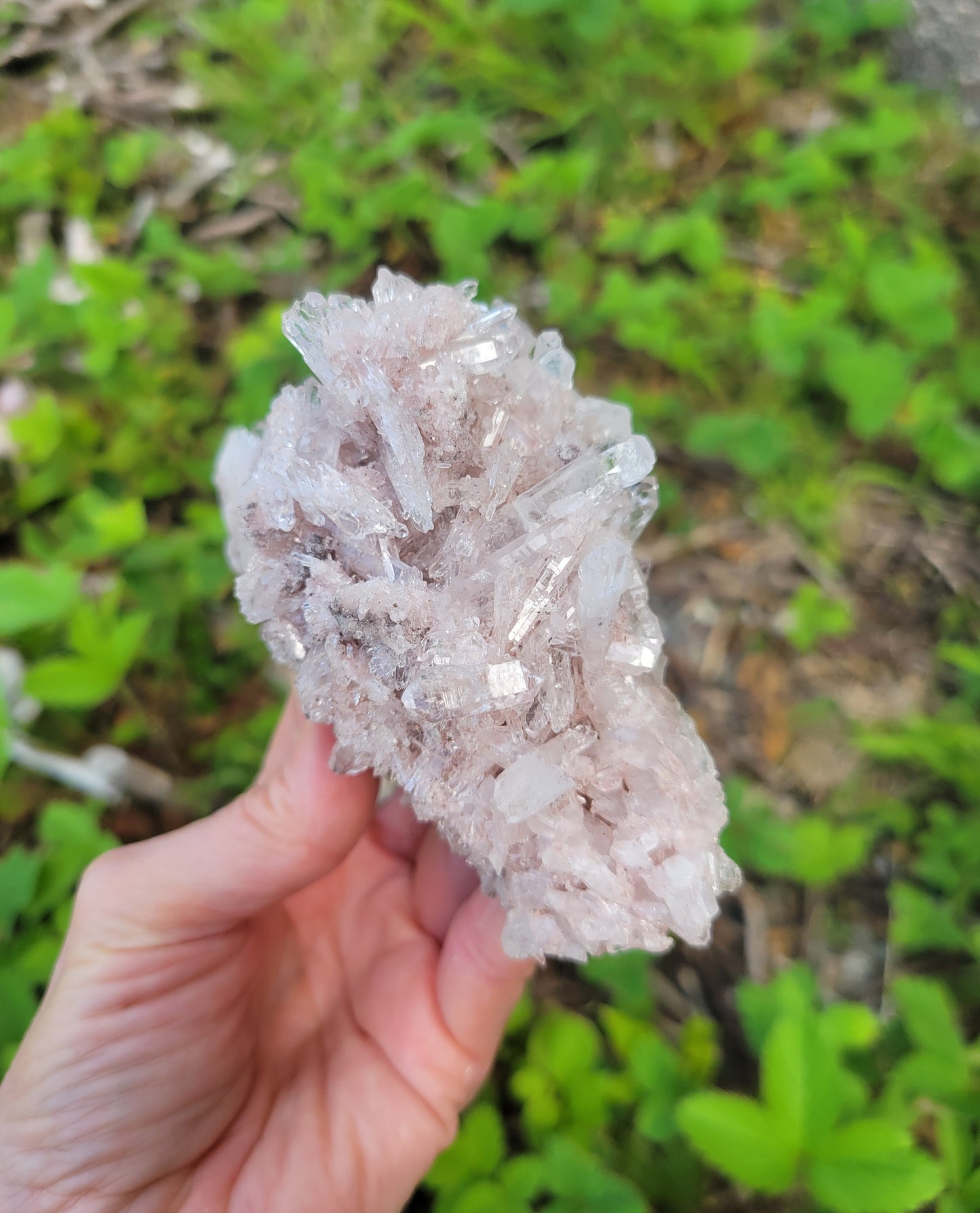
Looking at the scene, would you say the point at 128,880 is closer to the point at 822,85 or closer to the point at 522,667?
the point at 522,667

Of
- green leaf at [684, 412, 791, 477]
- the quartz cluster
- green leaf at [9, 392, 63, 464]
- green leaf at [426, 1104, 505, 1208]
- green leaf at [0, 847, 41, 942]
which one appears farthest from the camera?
green leaf at [684, 412, 791, 477]

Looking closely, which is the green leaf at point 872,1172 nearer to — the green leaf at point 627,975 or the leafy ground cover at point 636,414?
the leafy ground cover at point 636,414

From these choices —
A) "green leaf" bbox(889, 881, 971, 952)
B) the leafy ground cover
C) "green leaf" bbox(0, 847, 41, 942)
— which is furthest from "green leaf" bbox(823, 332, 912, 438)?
"green leaf" bbox(0, 847, 41, 942)

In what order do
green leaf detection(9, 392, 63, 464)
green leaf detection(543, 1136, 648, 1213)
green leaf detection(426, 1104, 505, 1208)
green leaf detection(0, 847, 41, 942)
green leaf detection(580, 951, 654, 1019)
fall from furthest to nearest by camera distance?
green leaf detection(9, 392, 63, 464)
green leaf detection(580, 951, 654, 1019)
green leaf detection(0, 847, 41, 942)
green leaf detection(426, 1104, 505, 1208)
green leaf detection(543, 1136, 648, 1213)

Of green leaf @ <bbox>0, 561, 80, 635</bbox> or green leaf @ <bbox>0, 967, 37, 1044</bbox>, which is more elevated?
green leaf @ <bbox>0, 561, 80, 635</bbox>

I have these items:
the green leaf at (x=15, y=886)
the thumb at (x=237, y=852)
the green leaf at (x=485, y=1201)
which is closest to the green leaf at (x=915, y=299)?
the thumb at (x=237, y=852)

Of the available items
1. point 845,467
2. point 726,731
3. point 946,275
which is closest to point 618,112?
point 946,275

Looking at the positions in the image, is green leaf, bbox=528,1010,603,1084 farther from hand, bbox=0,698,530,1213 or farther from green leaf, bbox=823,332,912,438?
green leaf, bbox=823,332,912,438
